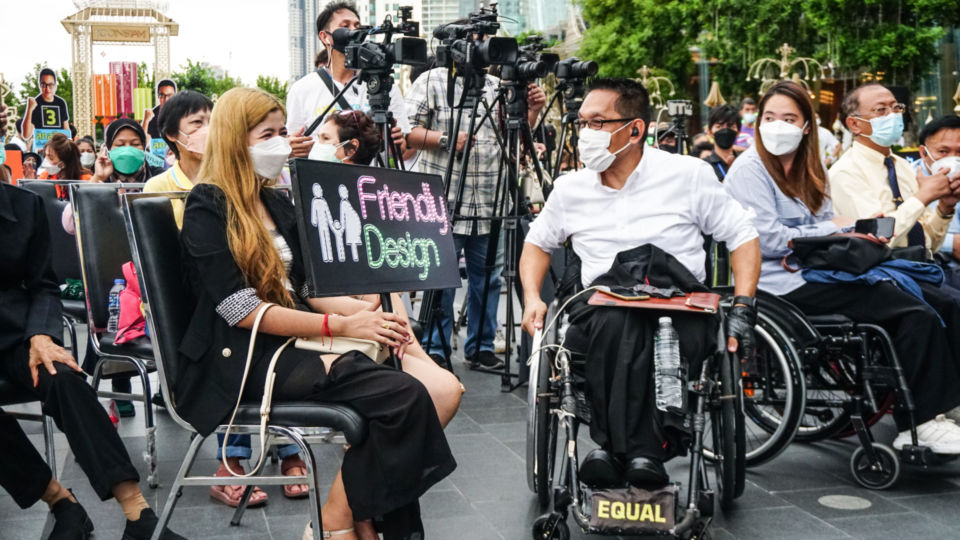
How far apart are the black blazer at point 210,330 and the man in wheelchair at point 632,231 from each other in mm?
1130

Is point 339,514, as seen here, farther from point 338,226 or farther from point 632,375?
point 632,375

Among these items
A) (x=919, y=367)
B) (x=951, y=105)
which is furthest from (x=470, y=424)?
(x=951, y=105)

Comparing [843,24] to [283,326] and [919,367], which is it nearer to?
[919,367]

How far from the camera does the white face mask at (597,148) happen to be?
13.4 ft

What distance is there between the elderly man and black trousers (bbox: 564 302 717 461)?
1882 millimetres

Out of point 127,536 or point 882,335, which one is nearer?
point 127,536

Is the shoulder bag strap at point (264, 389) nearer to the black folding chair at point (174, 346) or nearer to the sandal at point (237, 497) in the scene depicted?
the black folding chair at point (174, 346)

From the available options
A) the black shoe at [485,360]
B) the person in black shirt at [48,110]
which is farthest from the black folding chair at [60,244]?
the person in black shirt at [48,110]

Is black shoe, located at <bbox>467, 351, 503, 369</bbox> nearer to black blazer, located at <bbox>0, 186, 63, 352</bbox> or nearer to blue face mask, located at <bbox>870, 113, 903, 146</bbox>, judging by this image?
blue face mask, located at <bbox>870, 113, 903, 146</bbox>

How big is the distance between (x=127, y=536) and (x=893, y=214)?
3.74 metres

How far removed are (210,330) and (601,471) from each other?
1360 millimetres

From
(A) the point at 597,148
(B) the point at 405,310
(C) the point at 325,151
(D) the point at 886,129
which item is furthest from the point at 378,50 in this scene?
(D) the point at 886,129

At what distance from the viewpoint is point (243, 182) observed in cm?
351

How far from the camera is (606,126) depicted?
161 inches
